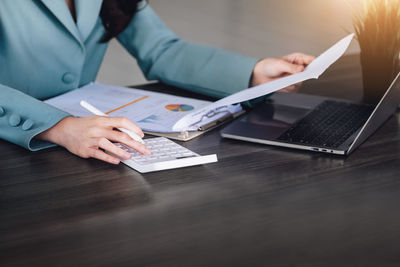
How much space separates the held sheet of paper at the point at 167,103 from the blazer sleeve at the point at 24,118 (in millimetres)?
107

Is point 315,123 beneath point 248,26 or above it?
above

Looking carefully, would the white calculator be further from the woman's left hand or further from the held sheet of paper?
the woman's left hand

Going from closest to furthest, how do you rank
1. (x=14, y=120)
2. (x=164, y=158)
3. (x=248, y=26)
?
1. (x=164, y=158)
2. (x=14, y=120)
3. (x=248, y=26)

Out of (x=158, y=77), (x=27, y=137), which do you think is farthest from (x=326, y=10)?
(x=27, y=137)

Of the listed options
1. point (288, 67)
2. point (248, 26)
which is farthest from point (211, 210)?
point (248, 26)

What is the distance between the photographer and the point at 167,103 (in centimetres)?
112

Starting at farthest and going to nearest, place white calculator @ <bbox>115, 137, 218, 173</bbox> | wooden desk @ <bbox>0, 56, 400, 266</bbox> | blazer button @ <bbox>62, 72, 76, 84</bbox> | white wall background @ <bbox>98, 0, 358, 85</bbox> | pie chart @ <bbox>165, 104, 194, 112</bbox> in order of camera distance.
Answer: white wall background @ <bbox>98, 0, 358, 85</bbox> → blazer button @ <bbox>62, 72, 76, 84</bbox> → pie chart @ <bbox>165, 104, 194, 112</bbox> → white calculator @ <bbox>115, 137, 218, 173</bbox> → wooden desk @ <bbox>0, 56, 400, 266</bbox>

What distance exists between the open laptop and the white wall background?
274 centimetres

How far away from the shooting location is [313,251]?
0.58 metres

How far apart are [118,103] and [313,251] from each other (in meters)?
0.66

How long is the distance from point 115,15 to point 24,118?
0.48 m

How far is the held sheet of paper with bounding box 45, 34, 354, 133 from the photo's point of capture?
3.02 ft

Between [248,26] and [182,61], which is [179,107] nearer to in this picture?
[182,61]

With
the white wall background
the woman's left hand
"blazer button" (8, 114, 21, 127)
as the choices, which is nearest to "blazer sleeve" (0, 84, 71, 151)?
"blazer button" (8, 114, 21, 127)
